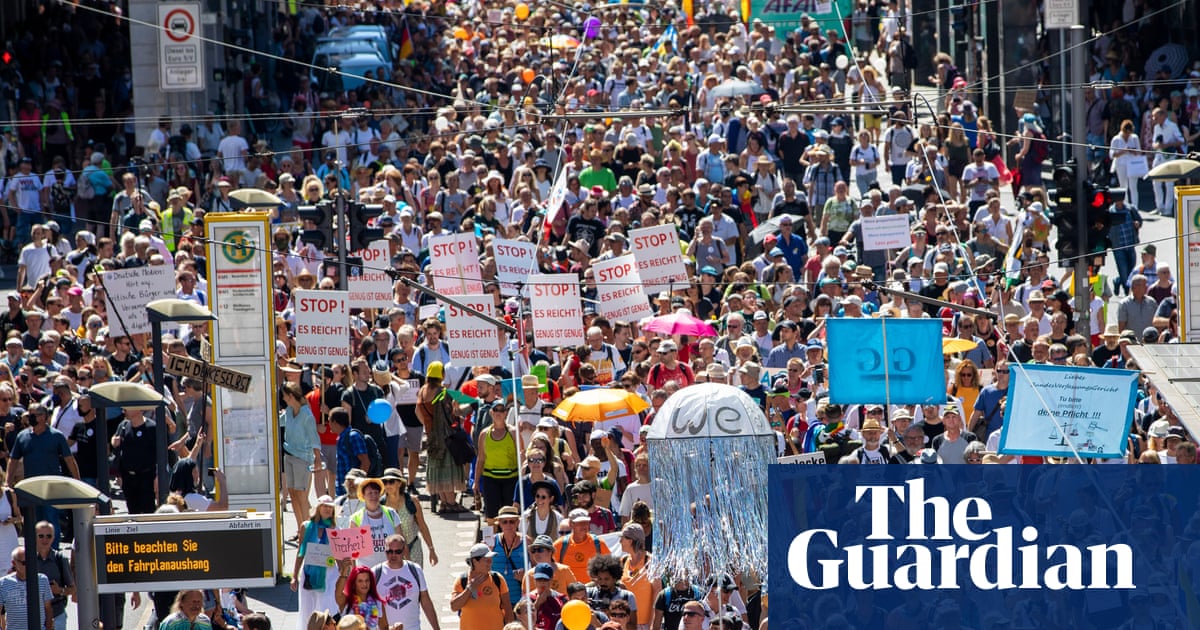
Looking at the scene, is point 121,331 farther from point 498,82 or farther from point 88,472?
point 498,82

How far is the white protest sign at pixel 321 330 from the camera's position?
1989 centimetres

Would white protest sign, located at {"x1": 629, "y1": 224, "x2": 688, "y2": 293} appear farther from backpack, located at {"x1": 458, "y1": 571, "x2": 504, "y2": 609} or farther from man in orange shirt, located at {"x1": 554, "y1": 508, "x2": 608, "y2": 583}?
backpack, located at {"x1": 458, "y1": 571, "x2": 504, "y2": 609}

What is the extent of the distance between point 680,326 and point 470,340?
1955mm

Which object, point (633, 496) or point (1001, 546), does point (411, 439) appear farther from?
point (1001, 546)

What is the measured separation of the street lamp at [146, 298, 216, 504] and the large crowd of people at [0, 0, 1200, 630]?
2.31ft

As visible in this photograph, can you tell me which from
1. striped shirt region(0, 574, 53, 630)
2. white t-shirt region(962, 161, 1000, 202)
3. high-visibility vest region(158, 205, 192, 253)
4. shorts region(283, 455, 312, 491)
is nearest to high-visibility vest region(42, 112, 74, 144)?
high-visibility vest region(158, 205, 192, 253)

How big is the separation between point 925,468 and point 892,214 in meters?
14.1

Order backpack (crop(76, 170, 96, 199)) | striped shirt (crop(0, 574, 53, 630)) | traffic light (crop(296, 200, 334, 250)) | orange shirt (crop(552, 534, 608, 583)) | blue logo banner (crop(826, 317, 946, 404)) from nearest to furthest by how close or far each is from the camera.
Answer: orange shirt (crop(552, 534, 608, 583)) → striped shirt (crop(0, 574, 53, 630)) → blue logo banner (crop(826, 317, 946, 404)) → traffic light (crop(296, 200, 334, 250)) → backpack (crop(76, 170, 96, 199))

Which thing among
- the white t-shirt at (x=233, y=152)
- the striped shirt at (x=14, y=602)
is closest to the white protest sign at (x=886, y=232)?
the white t-shirt at (x=233, y=152)

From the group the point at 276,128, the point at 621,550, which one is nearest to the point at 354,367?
the point at 621,550

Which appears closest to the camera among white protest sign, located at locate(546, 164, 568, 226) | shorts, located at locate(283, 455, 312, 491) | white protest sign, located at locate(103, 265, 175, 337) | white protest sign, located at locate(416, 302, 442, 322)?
shorts, located at locate(283, 455, 312, 491)

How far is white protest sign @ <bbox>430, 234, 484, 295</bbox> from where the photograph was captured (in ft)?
72.7

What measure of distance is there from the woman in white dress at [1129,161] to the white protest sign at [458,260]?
10.6 meters

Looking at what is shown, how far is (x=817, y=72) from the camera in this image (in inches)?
1351
